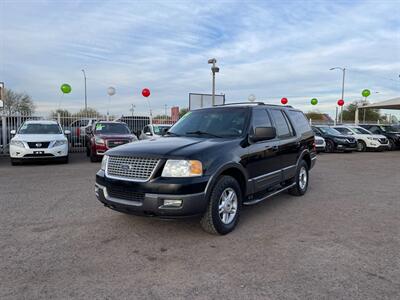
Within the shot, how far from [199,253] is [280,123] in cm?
332

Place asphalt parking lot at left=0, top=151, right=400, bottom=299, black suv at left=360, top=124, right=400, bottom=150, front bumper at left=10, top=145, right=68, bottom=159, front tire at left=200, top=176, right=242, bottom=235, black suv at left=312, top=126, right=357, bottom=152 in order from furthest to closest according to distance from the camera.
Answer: black suv at left=360, top=124, right=400, bottom=150 → black suv at left=312, top=126, right=357, bottom=152 → front bumper at left=10, top=145, right=68, bottom=159 → front tire at left=200, top=176, right=242, bottom=235 → asphalt parking lot at left=0, top=151, right=400, bottom=299

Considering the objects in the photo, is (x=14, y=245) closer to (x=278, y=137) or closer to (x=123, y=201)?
(x=123, y=201)

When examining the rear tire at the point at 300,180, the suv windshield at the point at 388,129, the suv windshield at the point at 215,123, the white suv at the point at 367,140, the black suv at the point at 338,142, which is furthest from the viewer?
the suv windshield at the point at 388,129

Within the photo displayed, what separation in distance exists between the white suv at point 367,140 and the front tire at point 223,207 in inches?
688

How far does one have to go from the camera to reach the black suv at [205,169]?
13.0 feet

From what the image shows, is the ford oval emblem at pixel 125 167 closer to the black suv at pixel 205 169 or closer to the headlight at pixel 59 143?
the black suv at pixel 205 169

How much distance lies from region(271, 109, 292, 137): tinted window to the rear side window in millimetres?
389

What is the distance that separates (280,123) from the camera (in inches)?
244

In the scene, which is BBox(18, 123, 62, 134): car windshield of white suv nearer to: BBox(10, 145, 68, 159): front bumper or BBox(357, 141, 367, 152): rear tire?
BBox(10, 145, 68, 159): front bumper

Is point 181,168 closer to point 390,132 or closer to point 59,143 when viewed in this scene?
point 59,143

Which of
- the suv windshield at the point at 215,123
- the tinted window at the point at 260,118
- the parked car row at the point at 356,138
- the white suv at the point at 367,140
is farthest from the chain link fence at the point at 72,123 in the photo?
the white suv at the point at 367,140

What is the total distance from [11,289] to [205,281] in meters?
1.85

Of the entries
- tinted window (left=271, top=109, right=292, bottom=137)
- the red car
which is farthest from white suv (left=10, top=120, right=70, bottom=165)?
tinted window (left=271, top=109, right=292, bottom=137)

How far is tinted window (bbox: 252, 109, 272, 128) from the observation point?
532 cm
